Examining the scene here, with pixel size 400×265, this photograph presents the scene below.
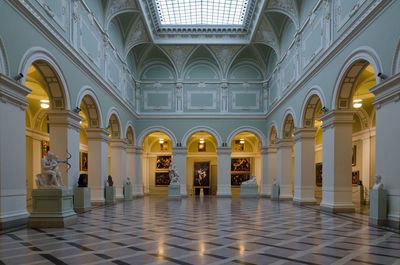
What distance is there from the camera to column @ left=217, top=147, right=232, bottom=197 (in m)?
24.7

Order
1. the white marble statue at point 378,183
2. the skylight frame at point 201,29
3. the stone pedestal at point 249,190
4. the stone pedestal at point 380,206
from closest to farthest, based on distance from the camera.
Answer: the stone pedestal at point 380,206 → the white marble statue at point 378,183 → the skylight frame at point 201,29 → the stone pedestal at point 249,190

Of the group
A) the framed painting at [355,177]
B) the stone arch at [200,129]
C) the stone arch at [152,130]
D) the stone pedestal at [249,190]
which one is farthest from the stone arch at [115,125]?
the framed painting at [355,177]

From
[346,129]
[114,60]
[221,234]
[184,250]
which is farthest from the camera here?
[114,60]

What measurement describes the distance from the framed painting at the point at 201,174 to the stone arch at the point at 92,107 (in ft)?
54.5

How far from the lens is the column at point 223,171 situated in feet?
81.0

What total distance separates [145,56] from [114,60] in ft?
19.6

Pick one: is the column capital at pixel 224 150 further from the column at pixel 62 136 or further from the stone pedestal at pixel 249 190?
the column at pixel 62 136

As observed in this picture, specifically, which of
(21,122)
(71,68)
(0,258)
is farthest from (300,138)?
(0,258)

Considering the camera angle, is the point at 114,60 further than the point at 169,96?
No

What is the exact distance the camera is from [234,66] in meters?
26.0

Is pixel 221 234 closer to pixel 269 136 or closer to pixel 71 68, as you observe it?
pixel 71 68

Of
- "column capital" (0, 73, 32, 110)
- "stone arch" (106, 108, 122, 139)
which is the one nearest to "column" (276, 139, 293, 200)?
"stone arch" (106, 108, 122, 139)

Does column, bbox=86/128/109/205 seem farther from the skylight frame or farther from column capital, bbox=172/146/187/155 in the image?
the skylight frame

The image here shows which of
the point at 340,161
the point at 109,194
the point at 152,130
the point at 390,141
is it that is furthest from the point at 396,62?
the point at 152,130
